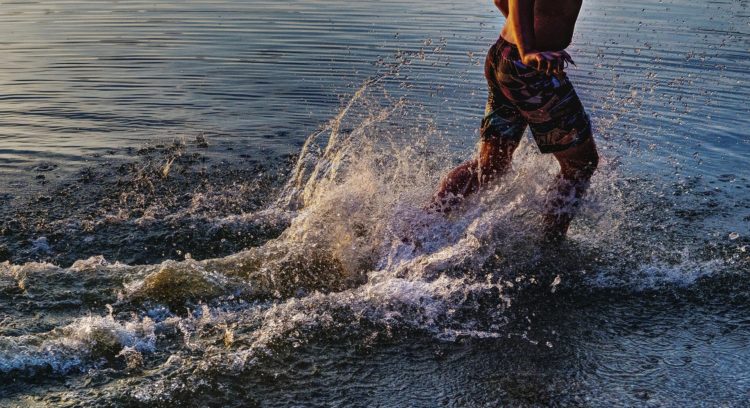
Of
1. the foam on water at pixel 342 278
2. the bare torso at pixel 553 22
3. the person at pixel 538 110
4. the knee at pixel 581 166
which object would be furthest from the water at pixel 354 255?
the bare torso at pixel 553 22

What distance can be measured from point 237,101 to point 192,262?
5.80m

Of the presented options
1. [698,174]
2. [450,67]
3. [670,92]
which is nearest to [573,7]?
[698,174]

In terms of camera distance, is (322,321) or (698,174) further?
(698,174)

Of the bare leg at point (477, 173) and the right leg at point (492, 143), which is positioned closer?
the right leg at point (492, 143)

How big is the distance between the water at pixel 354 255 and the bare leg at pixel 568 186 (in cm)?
17

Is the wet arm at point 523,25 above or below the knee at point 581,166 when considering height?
above

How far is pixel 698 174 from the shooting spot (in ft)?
23.7

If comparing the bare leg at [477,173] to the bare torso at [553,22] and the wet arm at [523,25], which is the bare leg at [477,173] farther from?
the wet arm at [523,25]

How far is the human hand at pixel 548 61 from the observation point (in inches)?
165

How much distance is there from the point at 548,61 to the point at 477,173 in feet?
4.34

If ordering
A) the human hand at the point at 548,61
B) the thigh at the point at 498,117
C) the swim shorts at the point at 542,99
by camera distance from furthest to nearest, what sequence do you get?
the thigh at the point at 498,117
the swim shorts at the point at 542,99
the human hand at the point at 548,61

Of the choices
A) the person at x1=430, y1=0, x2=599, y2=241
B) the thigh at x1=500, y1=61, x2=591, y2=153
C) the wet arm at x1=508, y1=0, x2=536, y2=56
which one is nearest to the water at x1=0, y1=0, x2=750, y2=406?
the person at x1=430, y1=0, x2=599, y2=241

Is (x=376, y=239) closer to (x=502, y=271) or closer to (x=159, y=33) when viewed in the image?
(x=502, y=271)

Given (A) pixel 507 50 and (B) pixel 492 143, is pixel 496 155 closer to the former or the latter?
(B) pixel 492 143
